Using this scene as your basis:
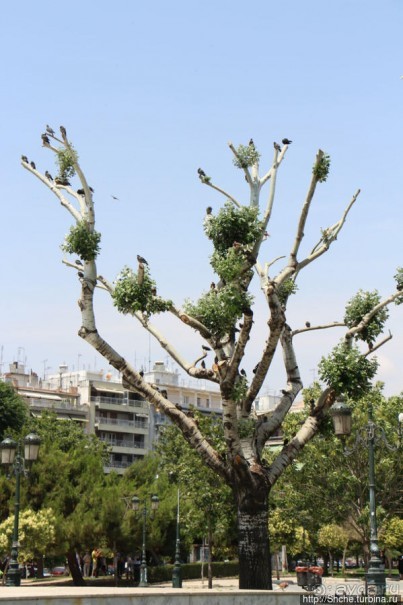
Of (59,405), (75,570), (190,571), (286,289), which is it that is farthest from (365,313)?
(59,405)

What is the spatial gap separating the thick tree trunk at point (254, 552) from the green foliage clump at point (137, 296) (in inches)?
173

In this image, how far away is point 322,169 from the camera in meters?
18.9

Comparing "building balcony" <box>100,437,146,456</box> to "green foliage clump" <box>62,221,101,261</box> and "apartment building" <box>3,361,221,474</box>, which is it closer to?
"apartment building" <box>3,361,221,474</box>

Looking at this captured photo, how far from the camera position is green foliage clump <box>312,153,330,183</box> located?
18.9m

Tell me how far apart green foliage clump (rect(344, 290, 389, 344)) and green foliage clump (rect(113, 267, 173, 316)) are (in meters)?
4.13

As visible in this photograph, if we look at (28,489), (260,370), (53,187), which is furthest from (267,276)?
(28,489)

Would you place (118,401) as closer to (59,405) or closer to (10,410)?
(59,405)

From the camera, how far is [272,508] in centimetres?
4741

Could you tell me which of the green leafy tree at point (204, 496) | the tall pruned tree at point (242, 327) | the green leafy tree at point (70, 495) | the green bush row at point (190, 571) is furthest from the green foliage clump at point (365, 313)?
the green bush row at point (190, 571)

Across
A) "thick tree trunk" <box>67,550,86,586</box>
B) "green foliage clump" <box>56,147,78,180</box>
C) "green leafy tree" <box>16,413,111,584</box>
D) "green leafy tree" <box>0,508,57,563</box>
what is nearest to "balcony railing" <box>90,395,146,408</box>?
"green leafy tree" <box>16,413,111,584</box>

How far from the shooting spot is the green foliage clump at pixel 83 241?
18766 millimetres

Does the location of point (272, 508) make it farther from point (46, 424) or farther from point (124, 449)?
point (124, 449)

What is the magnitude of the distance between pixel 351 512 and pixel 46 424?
115 feet

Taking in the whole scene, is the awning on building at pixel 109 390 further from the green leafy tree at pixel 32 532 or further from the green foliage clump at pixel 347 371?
the green foliage clump at pixel 347 371
